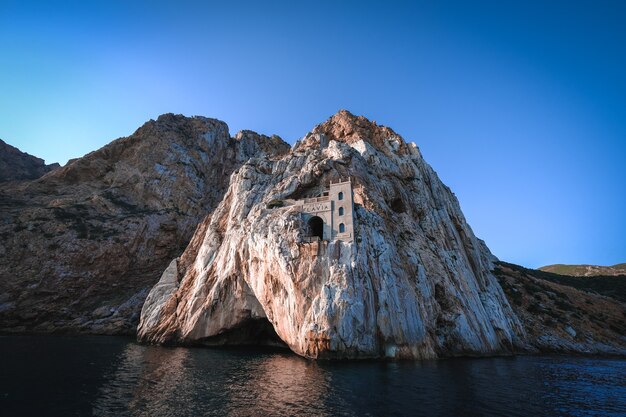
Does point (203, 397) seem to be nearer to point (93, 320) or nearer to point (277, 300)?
point (277, 300)

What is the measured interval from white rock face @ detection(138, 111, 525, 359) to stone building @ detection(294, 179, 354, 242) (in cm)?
151

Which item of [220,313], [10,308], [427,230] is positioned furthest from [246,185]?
[10,308]

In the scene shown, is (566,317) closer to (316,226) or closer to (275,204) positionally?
(316,226)

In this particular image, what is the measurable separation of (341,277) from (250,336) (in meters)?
22.6

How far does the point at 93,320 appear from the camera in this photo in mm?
60719

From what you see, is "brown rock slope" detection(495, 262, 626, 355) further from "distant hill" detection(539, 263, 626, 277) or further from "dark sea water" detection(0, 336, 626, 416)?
"distant hill" detection(539, 263, 626, 277)

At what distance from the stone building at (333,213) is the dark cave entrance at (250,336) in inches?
648

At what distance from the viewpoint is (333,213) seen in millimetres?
45812

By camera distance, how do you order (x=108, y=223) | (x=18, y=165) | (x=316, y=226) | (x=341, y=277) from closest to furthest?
1. (x=341, y=277)
2. (x=316, y=226)
3. (x=108, y=223)
4. (x=18, y=165)

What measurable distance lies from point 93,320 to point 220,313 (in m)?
31.2

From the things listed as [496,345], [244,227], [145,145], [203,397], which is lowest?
A: [203,397]

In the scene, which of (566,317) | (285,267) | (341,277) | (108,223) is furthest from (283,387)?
(108,223)

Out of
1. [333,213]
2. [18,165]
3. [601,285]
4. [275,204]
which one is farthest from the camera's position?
[18,165]

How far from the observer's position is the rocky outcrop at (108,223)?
60.8 metres
